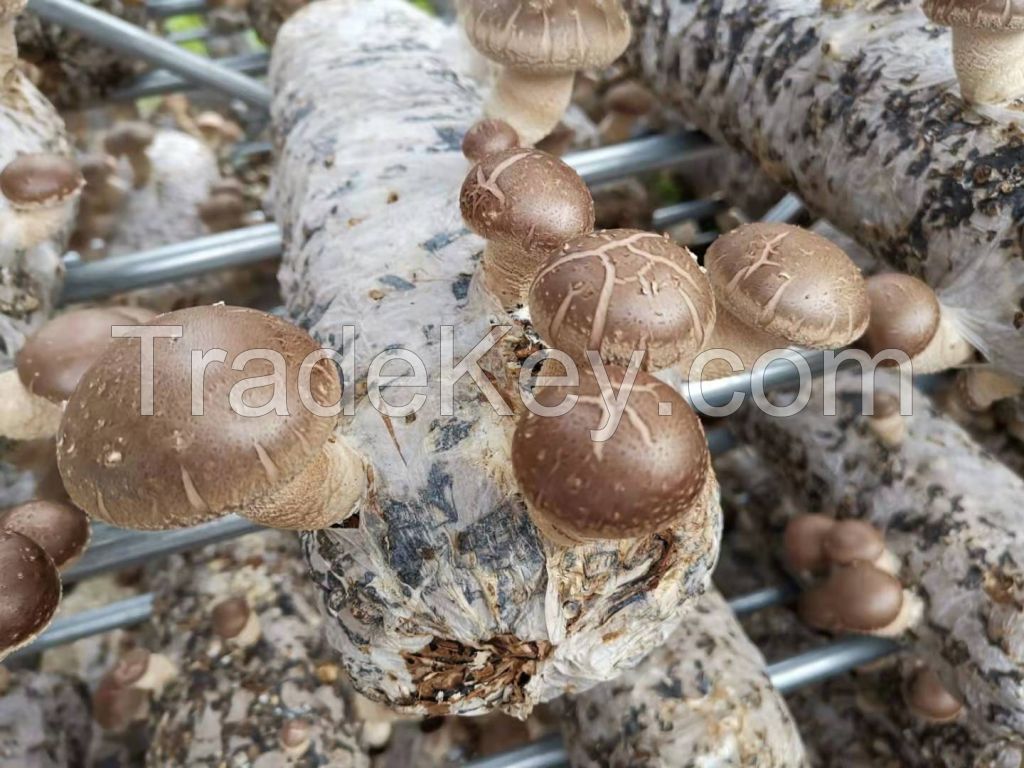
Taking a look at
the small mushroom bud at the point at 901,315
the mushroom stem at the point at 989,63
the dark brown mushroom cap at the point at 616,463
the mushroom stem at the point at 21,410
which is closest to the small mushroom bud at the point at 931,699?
the small mushroom bud at the point at 901,315

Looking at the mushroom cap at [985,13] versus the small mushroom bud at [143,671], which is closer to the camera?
the mushroom cap at [985,13]

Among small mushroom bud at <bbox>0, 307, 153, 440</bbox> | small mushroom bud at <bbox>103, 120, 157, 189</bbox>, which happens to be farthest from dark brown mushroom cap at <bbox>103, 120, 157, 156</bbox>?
small mushroom bud at <bbox>0, 307, 153, 440</bbox>

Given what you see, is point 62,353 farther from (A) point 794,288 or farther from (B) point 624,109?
(B) point 624,109

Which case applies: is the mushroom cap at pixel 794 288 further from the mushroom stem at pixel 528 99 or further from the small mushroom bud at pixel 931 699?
the small mushroom bud at pixel 931 699

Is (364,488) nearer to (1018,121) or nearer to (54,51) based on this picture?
(1018,121)

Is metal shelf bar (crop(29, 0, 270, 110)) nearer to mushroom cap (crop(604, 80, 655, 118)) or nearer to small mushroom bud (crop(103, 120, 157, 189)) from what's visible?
small mushroom bud (crop(103, 120, 157, 189))

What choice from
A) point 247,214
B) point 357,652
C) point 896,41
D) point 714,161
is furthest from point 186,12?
point 357,652

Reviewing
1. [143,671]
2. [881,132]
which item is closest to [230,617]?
[143,671]

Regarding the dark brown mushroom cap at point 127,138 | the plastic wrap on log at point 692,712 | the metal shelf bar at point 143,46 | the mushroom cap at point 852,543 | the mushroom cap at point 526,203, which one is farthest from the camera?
the dark brown mushroom cap at point 127,138
